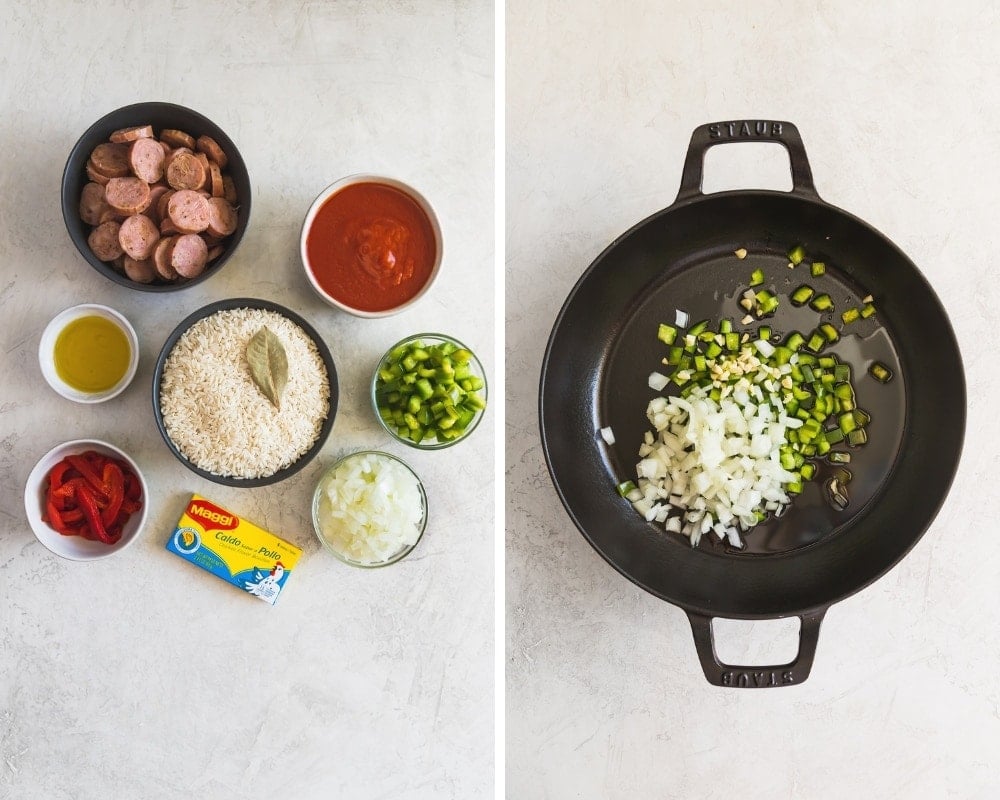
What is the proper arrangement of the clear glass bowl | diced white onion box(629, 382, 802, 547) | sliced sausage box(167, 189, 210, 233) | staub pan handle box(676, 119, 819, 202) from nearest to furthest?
sliced sausage box(167, 189, 210, 233) → the clear glass bowl → staub pan handle box(676, 119, 819, 202) → diced white onion box(629, 382, 802, 547)

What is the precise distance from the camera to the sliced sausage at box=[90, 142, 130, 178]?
136 centimetres

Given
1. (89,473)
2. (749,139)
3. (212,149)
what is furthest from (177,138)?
(749,139)

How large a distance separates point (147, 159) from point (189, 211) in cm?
12

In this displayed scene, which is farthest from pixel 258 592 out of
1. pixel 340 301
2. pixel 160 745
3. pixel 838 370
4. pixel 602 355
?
pixel 838 370

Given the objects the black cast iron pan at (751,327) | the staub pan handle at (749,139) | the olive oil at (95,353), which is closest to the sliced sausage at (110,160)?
the olive oil at (95,353)

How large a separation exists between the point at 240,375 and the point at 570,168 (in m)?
0.98

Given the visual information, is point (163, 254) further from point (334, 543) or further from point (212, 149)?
point (334, 543)

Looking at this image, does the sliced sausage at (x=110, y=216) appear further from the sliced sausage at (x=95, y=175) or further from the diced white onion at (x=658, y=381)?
the diced white onion at (x=658, y=381)

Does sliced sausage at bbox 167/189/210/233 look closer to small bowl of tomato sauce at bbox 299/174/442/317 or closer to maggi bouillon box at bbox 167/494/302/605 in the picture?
small bowl of tomato sauce at bbox 299/174/442/317

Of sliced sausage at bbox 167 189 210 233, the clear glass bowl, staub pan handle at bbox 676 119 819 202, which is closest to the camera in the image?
sliced sausage at bbox 167 189 210 233

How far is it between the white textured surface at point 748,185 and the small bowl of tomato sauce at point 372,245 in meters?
0.57

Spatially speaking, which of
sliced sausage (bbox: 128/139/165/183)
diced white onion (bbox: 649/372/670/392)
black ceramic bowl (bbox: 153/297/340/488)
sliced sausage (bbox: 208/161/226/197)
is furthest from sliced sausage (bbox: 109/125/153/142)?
diced white onion (bbox: 649/372/670/392)

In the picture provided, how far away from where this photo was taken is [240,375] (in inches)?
53.7

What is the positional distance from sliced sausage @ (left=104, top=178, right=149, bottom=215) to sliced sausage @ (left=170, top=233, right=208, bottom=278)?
85 mm
